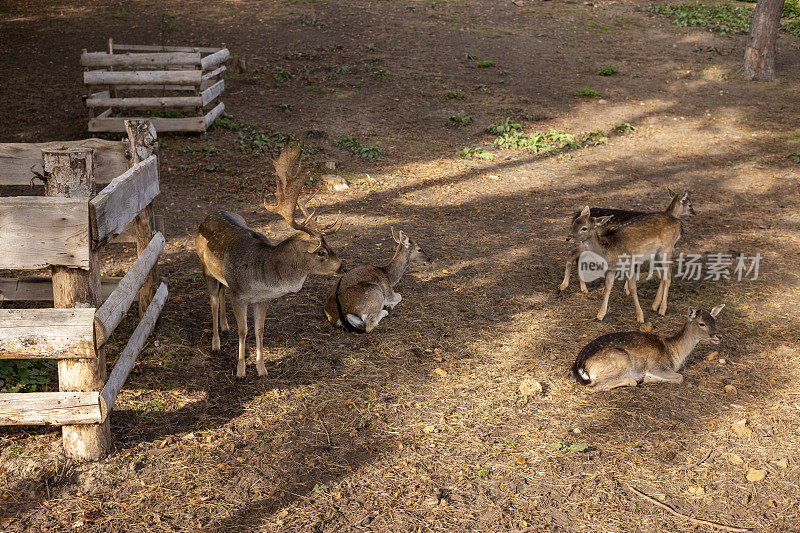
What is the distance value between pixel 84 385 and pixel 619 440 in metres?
4.36

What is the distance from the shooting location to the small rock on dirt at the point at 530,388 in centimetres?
629

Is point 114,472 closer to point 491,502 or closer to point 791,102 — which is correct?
point 491,502

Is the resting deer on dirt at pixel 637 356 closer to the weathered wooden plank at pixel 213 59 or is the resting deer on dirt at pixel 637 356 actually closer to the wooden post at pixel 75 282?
the wooden post at pixel 75 282

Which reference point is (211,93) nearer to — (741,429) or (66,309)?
(66,309)

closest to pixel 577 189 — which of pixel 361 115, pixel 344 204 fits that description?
pixel 344 204

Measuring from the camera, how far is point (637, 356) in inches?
253

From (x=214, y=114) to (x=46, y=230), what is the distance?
35.7 feet

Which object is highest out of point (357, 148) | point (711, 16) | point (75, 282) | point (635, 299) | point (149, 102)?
point (711, 16)

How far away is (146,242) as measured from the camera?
6.80 m

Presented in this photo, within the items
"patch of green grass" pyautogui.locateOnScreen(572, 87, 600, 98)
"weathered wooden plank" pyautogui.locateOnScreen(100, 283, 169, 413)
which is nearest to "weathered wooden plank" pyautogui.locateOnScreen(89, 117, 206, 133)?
"weathered wooden plank" pyautogui.locateOnScreen(100, 283, 169, 413)

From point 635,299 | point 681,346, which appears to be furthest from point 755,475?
point 635,299

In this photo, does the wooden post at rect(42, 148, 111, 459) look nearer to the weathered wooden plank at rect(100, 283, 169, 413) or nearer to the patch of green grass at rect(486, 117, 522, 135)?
the weathered wooden plank at rect(100, 283, 169, 413)

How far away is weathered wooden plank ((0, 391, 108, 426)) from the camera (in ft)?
15.1

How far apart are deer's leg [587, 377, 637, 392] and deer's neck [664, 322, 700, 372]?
596 millimetres
